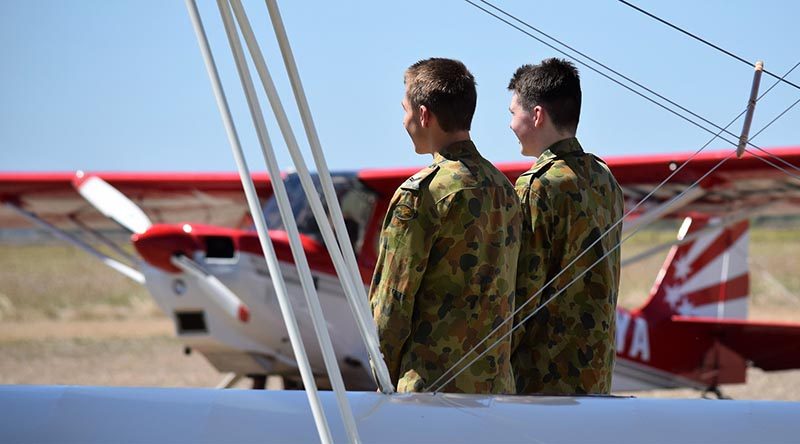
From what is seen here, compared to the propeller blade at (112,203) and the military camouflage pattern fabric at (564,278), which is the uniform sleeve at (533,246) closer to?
the military camouflage pattern fabric at (564,278)

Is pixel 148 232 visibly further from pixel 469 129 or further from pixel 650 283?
pixel 650 283

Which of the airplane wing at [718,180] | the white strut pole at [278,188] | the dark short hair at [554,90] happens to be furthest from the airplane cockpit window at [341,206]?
the white strut pole at [278,188]

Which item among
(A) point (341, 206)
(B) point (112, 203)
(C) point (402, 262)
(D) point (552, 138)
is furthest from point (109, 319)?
(C) point (402, 262)

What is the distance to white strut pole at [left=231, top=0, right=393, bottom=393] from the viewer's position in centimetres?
248

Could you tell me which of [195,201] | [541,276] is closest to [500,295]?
[541,276]

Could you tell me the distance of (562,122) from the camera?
3.28 m

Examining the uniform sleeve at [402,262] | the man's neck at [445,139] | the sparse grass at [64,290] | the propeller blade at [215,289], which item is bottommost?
the sparse grass at [64,290]

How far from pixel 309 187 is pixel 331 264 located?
5844 mm

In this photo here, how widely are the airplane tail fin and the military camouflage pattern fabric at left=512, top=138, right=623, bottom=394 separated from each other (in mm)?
8243

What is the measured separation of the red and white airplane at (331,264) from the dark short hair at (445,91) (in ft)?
10.6

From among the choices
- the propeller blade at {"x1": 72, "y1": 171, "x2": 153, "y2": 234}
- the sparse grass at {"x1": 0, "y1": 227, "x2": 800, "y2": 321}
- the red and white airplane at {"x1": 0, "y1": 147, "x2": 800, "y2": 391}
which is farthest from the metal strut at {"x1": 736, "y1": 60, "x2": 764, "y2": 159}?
the sparse grass at {"x1": 0, "y1": 227, "x2": 800, "y2": 321}

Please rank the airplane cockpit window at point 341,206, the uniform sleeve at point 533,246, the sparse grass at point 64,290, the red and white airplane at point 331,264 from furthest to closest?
the sparse grass at point 64,290, the airplane cockpit window at point 341,206, the red and white airplane at point 331,264, the uniform sleeve at point 533,246

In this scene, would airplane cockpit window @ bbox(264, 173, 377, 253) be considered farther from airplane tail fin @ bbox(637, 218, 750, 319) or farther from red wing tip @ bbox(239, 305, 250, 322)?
airplane tail fin @ bbox(637, 218, 750, 319)

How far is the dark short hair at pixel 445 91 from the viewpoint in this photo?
9.48ft
